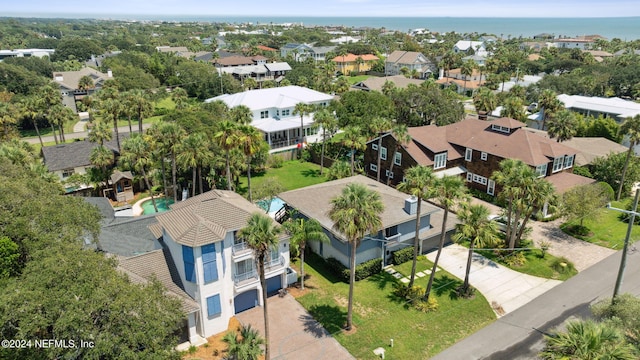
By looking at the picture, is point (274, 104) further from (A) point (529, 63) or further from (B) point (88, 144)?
(A) point (529, 63)

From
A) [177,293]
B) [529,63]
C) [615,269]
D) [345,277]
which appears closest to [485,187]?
[615,269]

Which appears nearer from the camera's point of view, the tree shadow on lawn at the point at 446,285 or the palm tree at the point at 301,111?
the tree shadow on lawn at the point at 446,285

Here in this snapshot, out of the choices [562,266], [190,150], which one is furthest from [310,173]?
[562,266]

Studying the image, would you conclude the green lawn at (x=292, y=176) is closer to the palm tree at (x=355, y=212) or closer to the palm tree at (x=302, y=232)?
the palm tree at (x=302, y=232)

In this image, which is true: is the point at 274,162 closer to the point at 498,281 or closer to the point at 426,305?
the point at 426,305

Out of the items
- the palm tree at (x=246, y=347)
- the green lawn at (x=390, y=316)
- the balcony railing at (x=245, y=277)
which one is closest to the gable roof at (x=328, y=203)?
the green lawn at (x=390, y=316)

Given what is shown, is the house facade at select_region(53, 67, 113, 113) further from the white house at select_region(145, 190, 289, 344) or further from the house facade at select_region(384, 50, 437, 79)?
the house facade at select_region(384, 50, 437, 79)

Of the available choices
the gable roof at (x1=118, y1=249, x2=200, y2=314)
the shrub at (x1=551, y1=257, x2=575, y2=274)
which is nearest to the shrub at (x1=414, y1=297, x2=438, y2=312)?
the shrub at (x1=551, y1=257, x2=575, y2=274)
